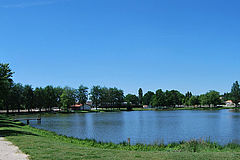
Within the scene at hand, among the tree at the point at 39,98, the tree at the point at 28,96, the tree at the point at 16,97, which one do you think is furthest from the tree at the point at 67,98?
the tree at the point at 16,97

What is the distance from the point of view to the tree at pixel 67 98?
11312 cm

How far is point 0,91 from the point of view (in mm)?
33156

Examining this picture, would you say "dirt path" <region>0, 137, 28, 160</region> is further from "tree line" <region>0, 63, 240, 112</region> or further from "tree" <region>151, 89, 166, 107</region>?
"tree" <region>151, 89, 166, 107</region>

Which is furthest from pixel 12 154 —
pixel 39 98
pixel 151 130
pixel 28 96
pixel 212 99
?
pixel 212 99

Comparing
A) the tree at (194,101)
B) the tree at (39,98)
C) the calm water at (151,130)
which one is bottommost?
the calm water at (151,130)

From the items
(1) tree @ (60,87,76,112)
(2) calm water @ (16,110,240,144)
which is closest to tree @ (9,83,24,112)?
(1) tree @ (60,87,76,112)

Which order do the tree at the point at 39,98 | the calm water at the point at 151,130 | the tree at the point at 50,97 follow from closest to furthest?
the calm water at the point at 151,130
the tree at the point at 39,98
the tree at the point at 50,97

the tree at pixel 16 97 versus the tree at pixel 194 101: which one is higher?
the tree at pixel 16 97

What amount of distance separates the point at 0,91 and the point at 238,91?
502 feet

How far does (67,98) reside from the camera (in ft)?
377

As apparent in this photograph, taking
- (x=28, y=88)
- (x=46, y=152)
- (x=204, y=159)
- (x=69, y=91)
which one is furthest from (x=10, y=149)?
(x=69, y=91)

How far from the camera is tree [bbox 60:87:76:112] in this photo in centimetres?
11312

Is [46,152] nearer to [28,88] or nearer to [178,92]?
[28,88]

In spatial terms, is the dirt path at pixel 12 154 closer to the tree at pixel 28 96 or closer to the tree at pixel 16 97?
the tree at pixel 16 97
